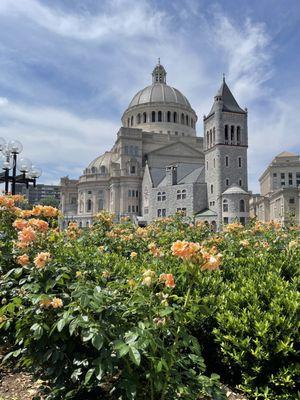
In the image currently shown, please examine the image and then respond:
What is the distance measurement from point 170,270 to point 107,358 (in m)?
2.65

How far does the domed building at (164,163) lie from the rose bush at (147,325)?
4474 centimetres

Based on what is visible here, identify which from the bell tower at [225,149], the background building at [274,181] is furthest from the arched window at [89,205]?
the background building at [274,181]

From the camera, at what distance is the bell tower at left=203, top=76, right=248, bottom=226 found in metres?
51.0

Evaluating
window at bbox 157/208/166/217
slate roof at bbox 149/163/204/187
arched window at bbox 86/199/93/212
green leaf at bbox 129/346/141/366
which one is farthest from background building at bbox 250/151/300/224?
green leaf at bbox 129/346/141/366

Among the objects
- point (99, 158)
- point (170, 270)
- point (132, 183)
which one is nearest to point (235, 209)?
point (132, 183)

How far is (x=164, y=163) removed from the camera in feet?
227

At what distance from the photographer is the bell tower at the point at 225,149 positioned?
5103cm

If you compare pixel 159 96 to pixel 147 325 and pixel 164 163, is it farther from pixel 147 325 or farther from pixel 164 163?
pixel 147 325

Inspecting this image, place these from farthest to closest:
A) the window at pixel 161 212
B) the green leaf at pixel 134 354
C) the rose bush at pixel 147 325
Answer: the window at pixel 161 212, the rose bush at pixel 147 325, the green leaf at pixel 134 354

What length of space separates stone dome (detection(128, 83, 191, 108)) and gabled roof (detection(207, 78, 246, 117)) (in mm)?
23434

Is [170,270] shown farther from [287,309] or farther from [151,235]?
[151,235]

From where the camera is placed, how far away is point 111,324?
2936 mm

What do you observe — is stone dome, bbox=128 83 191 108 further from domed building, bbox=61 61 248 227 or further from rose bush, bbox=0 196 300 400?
rose bush, bbox=0 196 300 400

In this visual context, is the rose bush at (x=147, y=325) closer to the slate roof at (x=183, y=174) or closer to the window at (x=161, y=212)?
the slate roof at (x=183, y=174)
